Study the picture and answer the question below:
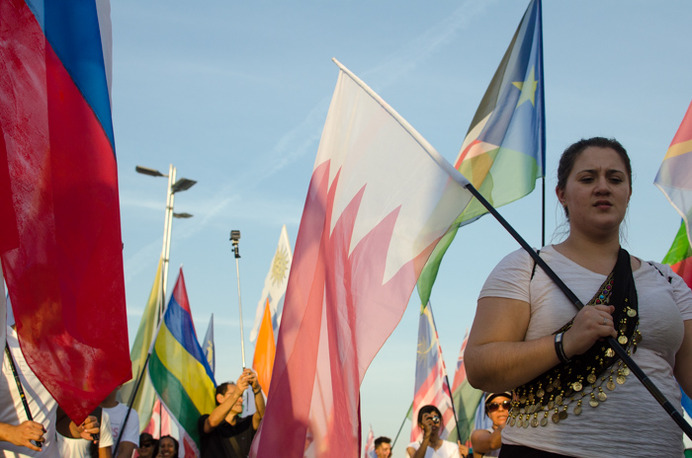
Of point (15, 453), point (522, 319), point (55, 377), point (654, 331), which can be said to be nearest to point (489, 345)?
point (522, 319)

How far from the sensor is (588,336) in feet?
6.62

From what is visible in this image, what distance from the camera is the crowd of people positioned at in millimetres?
2051

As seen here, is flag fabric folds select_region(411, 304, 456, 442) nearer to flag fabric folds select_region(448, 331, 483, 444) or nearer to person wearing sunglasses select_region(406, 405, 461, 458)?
flag fabric folds select_region(448, 331, 483, 444)

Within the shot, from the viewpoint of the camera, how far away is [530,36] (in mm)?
7699

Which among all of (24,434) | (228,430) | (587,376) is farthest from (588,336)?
(228,430)

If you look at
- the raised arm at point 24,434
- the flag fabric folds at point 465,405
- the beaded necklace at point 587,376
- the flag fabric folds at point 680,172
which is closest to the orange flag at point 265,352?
the flag fabric folds at point 465,405

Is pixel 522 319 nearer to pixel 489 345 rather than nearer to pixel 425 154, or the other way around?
pixel 489 345

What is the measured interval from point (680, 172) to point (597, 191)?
3.41 metres

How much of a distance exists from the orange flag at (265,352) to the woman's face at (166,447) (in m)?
2.76

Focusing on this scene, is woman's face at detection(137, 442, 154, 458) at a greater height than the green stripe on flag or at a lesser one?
lesser

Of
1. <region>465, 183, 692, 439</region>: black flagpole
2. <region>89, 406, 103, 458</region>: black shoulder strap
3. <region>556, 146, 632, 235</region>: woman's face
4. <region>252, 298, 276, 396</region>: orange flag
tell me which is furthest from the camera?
<region>252, 298, 276, 396</region>: orange flag

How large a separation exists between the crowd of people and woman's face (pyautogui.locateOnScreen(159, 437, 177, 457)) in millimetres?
6315

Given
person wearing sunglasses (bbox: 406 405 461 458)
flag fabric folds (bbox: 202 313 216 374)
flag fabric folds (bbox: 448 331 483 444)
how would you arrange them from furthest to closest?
flag fabric folds (bbox: 202 313 216 374) < flag fabric folds (bbox: 448 331 483 444) < person wearing sunglasses (bbox: 406 405 461 458)

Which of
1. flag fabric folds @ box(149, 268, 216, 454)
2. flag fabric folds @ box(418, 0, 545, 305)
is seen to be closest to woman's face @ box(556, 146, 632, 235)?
flag fabric folds @ box(418, 0, 545, 305)
